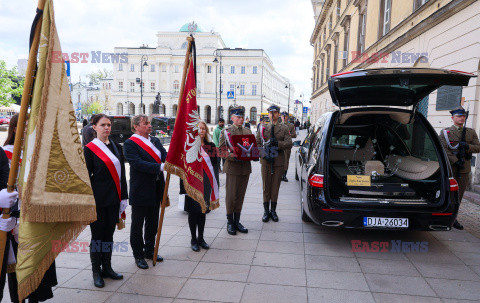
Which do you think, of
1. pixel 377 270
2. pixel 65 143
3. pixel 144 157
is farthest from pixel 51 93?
pixel 377 270

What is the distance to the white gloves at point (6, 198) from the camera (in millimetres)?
2170

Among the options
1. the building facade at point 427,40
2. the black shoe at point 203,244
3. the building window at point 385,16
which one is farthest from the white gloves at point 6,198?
the building window at point 385,16

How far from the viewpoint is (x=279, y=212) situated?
6.19m

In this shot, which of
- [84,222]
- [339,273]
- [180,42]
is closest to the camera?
[84,222]

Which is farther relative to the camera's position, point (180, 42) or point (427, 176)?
point (180, 42)

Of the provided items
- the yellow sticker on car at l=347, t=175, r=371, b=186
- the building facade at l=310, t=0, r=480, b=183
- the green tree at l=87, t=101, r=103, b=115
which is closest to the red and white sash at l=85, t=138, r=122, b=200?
the yellow sticker on car at l=347, t=175, r=371, b=186

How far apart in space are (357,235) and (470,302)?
1895mm

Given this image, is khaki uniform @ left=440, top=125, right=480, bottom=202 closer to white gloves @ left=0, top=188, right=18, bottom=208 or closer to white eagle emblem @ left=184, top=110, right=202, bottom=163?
white eagle emblem @ left=184, top=110, right=202, bottom=163

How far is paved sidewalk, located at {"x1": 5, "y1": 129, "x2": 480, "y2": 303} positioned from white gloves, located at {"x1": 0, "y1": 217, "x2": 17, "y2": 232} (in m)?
1.09

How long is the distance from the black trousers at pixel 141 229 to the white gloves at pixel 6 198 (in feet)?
5.04

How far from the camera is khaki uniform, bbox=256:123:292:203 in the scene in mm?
5531

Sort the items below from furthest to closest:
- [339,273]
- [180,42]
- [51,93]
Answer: [180,42] < [339,273] < [51,93]

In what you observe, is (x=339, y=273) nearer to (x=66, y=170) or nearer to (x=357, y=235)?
(x=357, y=235)

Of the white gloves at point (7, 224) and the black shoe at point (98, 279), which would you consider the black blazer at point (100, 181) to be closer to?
the black shoe at point (98, 279)
